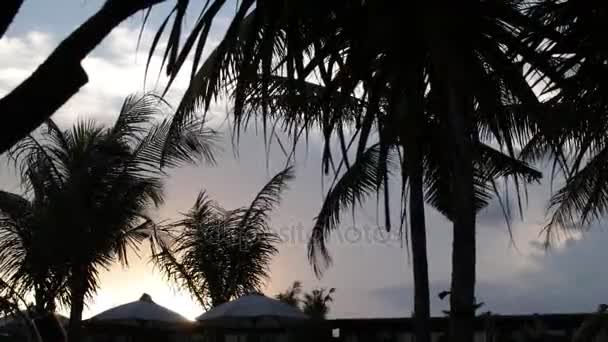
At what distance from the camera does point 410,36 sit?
21.1 feet

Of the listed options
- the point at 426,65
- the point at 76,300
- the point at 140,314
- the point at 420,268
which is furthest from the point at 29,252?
the point at 426,65

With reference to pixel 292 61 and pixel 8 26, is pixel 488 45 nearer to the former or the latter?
pixel 292 61

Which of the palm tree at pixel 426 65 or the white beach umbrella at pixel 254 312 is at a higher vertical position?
the palm tree at pixel 426 65

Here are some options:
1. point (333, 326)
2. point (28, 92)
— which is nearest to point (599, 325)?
point (28, 92)

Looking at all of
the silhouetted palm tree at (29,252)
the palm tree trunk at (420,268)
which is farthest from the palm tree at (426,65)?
the silhouetted palm tree at (29,252)

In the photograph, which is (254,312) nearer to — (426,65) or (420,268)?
(420,268)

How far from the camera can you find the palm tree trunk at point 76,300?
18.5m

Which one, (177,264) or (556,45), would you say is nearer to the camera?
(556,45)

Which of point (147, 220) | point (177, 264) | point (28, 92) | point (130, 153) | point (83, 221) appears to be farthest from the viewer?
point (177, 264)

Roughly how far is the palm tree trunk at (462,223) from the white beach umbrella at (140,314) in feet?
47.7

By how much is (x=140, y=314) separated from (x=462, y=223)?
14772mm

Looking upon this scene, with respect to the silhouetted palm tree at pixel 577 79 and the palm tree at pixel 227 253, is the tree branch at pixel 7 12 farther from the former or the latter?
the palm tree at pixel 227 253

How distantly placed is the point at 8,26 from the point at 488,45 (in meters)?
3.47

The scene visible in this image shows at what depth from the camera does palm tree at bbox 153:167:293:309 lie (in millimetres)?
24875
